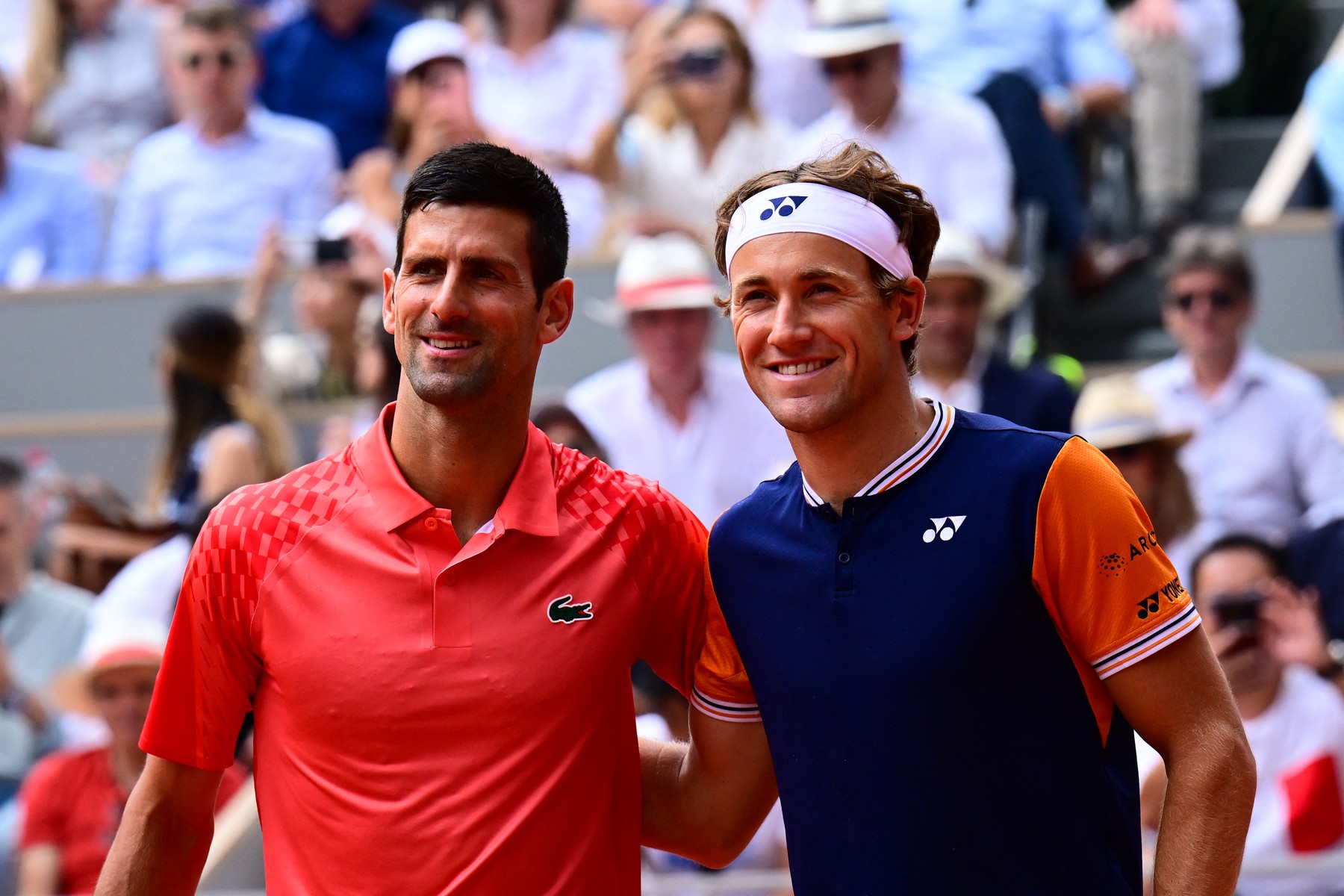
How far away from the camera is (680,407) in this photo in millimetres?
6602

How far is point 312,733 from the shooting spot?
2893 mm

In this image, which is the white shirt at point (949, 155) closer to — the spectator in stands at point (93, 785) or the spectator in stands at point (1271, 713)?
the spectator in stands at point (1271, 713)

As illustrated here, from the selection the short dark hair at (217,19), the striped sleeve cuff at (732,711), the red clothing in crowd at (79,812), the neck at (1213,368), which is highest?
the short dark hair at (217,19)

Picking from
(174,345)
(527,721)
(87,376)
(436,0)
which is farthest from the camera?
(436,0)

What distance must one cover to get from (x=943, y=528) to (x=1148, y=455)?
3471 millimetres

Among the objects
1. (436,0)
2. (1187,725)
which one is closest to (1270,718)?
(1187,725)

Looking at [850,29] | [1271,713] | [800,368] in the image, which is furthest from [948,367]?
[800,368]

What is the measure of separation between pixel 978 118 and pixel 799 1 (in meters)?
1.82

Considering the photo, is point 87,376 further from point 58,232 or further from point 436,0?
point 436,0

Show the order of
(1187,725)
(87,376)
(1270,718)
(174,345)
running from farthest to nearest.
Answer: (87,376), (174,345), (1270,718), (1187,725)

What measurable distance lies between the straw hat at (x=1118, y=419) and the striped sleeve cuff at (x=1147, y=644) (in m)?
3.30

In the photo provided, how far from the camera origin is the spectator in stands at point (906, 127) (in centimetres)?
714

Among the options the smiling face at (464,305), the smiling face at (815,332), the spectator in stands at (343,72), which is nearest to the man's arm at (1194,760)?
the smiling face at (815,332)

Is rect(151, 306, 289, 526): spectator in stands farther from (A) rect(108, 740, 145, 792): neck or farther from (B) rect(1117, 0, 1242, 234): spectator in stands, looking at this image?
(B) rect(1117, 0, 1242, 234): spectator in stands
